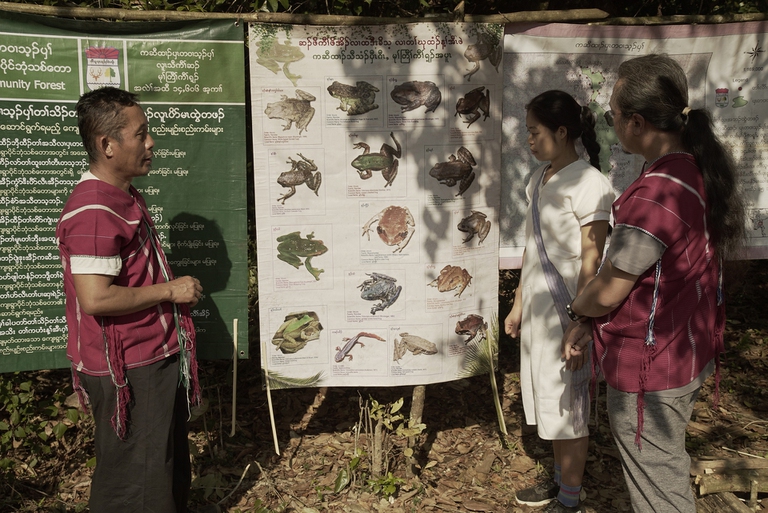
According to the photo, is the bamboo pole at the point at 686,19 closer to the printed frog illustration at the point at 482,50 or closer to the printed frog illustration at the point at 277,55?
the printed frog illustration at the point at 482,50

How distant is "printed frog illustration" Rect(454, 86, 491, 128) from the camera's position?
3.82 metres

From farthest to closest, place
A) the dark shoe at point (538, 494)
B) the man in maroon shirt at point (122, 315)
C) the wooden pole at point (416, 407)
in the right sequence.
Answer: the wooden pole at point (416, 407) → the dark shoe at point (538, 494) → the man in maroon shirt at point (122, 315)

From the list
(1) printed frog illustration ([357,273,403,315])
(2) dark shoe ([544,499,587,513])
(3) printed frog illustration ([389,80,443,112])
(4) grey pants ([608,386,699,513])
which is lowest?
(2) dark shoe ([544,499,587,513])

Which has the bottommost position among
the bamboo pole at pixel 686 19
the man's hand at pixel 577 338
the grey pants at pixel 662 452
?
the grey pants at pixel 662 452

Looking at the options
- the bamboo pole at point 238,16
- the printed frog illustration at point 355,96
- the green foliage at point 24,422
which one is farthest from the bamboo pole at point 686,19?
the green foliage at point 24,422

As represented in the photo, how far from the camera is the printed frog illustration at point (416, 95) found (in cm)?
375

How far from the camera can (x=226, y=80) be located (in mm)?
3748

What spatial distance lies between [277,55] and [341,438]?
2589mm

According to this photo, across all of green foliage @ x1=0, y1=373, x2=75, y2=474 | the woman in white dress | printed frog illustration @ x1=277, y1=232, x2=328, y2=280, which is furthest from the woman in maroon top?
green foliage @ x1=0, y1=373, x2=75, y2=474

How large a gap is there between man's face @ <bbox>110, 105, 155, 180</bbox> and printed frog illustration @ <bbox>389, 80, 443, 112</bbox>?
4.46 ft

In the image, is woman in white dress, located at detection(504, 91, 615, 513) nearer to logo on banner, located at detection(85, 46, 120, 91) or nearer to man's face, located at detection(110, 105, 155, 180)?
man's face, located at detection(110, 105, 155, 180)

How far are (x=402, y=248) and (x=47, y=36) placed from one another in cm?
214

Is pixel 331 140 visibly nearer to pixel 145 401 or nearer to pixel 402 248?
pixel 402 248

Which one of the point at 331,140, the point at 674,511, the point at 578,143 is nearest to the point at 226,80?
the point at 331,140
